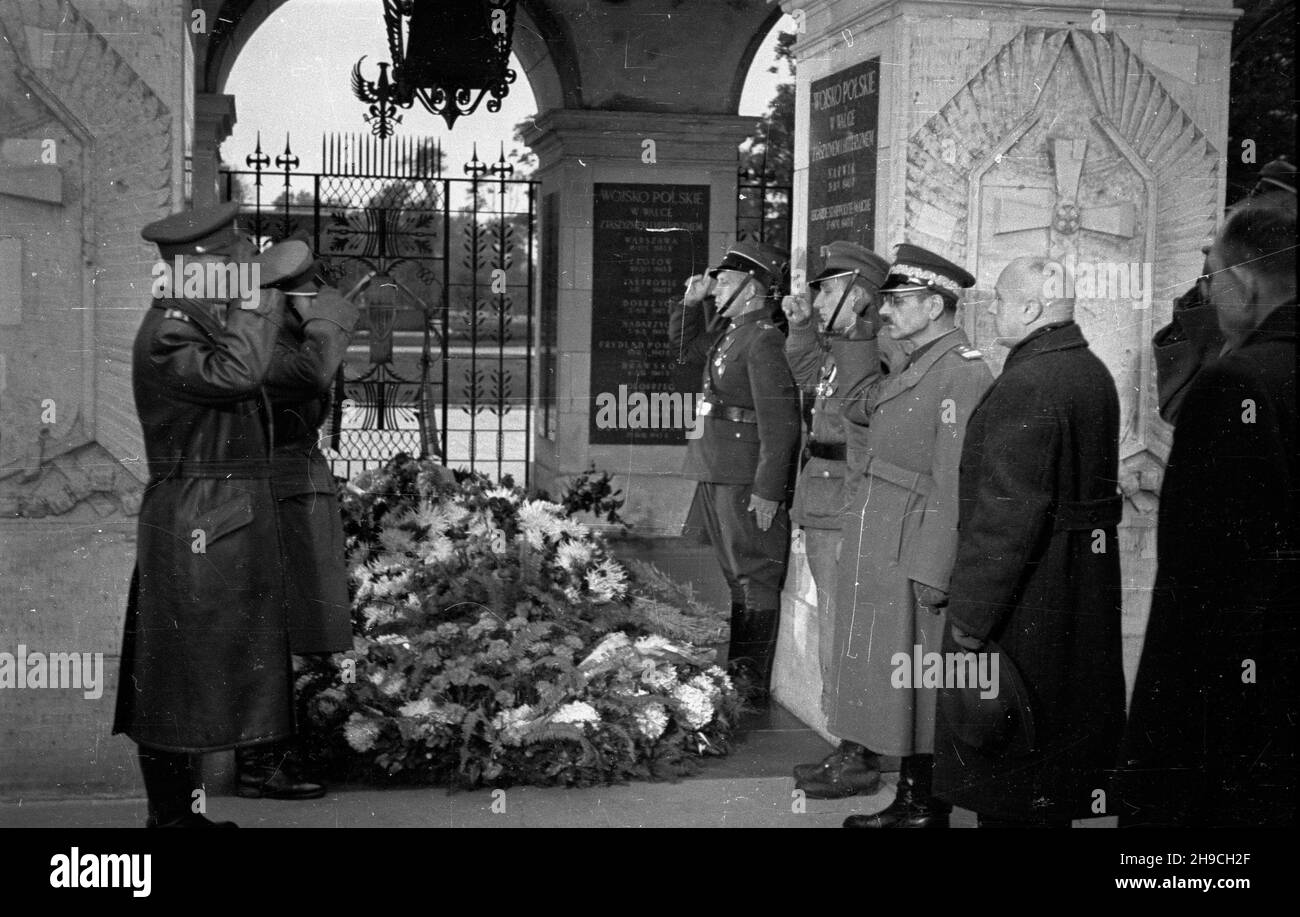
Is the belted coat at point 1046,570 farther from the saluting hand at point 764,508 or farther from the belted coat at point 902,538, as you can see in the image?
the saluting hand at point 764,508

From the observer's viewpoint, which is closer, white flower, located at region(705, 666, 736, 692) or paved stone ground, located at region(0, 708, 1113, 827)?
paved stone ground, located at region(0, 708, 1113, 827)

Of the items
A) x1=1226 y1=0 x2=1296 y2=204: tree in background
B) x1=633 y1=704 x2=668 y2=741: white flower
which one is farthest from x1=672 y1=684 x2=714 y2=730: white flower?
x1=1226 y1=0 x2=1296 y2=204: tree in background

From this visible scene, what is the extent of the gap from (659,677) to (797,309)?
1541 mm

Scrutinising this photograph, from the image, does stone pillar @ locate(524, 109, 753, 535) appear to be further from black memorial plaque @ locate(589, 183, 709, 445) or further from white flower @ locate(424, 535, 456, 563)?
white flower @ locate(424, 535, 456, 563)

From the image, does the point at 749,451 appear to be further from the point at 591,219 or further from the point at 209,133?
the point at 209,133

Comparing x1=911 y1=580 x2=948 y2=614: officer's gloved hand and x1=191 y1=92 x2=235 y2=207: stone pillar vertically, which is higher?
x1=191 y1=92 x2=235 y2=207: stone pillar

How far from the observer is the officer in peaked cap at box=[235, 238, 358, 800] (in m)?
4.96

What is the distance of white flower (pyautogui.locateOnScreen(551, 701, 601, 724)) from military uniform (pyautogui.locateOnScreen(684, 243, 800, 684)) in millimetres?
1230

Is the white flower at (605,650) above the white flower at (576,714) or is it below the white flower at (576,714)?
above

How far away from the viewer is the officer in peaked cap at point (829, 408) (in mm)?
5234

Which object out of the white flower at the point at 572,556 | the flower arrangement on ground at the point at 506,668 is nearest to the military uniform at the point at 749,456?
the flower arrangement on ground at the point at 506,668

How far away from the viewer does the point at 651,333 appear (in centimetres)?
972

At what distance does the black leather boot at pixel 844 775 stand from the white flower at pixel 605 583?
1.28m
